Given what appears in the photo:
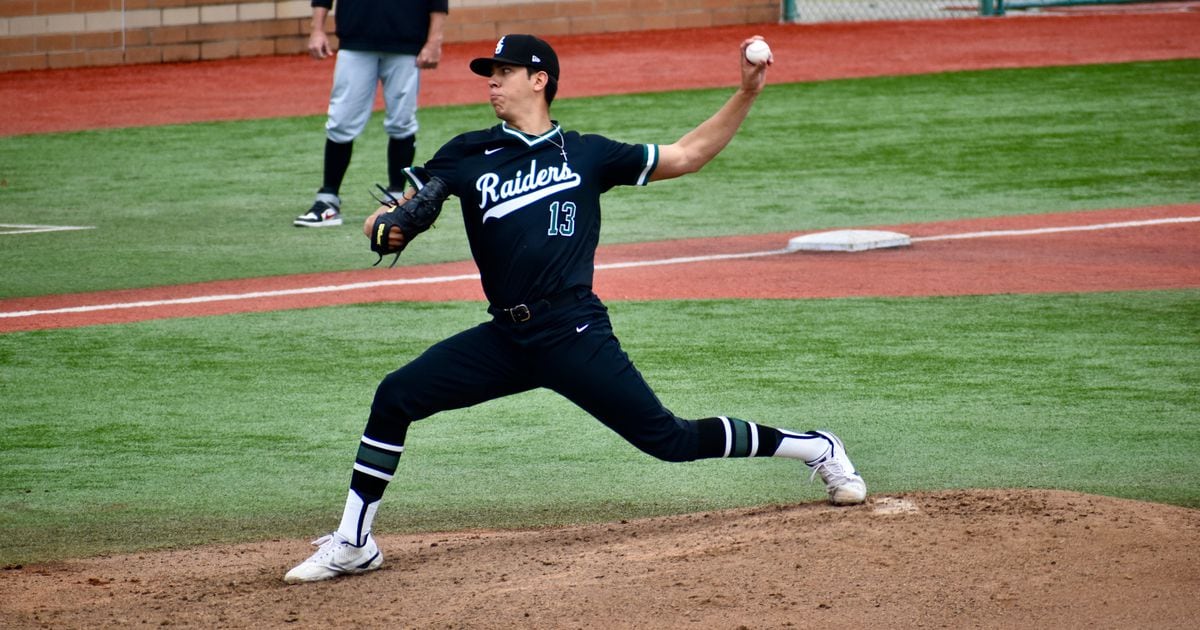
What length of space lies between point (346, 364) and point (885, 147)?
7.87 meters

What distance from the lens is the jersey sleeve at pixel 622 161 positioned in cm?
505

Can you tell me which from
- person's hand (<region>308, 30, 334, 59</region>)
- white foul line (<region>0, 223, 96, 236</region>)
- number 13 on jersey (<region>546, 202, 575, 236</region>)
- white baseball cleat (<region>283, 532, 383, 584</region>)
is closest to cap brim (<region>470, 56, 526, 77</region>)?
number 13 on jersey (<region>546, 202, 575, 236</region>)

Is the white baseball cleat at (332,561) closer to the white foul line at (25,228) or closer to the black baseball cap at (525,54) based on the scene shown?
the black baseball cap at (525,54)

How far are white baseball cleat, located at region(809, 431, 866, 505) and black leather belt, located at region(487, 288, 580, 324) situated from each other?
107 cm

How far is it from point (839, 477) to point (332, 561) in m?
1.65

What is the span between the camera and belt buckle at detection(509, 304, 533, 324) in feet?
16.0

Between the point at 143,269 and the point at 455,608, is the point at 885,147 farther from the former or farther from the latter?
the point at 455,608

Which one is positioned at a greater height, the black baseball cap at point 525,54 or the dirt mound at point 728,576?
the black baseball cap at point 525,54

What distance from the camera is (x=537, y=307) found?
16.0 feet

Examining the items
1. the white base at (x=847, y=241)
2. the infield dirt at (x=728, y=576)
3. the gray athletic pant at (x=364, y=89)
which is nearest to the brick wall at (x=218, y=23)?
the gray athletic pant at (x=364, y=89)

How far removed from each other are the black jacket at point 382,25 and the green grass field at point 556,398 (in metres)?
1.36

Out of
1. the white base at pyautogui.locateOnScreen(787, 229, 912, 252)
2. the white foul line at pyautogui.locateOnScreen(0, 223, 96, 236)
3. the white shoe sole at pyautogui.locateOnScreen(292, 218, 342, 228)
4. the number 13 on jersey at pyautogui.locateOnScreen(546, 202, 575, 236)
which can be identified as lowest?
the white foul line at pyautogui.locateOnScreen(0, 223, 96, 236)

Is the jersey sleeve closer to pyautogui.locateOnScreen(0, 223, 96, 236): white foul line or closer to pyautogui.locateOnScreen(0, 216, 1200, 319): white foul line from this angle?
pyautogui.locateOnScreen(0, 216, 1200, 319): white foul line

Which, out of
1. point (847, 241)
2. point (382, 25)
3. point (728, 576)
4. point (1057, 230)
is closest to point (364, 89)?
point (382, 25)
